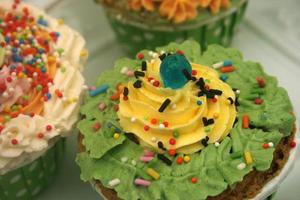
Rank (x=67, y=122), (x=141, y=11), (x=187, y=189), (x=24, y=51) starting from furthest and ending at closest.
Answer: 1. (x=141, y=11)
2. (x=24, y=51)
3. (x=67, y=122)
4. (x=187, y=189)

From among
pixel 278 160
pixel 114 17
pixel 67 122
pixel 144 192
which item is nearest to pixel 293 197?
pixel 278 160

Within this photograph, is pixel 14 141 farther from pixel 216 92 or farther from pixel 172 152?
pixel 216 92

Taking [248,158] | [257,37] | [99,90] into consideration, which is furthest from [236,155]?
[257,37]

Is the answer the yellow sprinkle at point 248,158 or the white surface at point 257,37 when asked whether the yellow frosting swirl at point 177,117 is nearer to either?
the yellow sprinkle at point 248,158

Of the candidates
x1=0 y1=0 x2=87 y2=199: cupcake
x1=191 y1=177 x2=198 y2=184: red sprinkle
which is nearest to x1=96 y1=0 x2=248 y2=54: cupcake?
x1=0 y1=0 x2=87 y2=199: cupcake

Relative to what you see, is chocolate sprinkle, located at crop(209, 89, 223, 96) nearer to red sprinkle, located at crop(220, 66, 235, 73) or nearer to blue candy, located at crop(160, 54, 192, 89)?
blue candy, located at crop(160, 54, 192, 89)

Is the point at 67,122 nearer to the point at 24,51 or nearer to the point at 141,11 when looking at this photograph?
the point at 24,51

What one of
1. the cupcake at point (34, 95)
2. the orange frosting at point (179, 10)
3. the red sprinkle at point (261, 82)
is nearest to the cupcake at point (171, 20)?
the orange frosting at point (179, 10)
